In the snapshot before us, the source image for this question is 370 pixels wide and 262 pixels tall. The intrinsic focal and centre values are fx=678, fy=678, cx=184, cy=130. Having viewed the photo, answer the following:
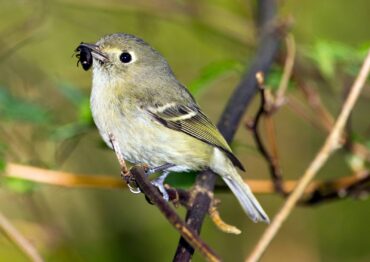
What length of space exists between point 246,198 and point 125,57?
951 mm

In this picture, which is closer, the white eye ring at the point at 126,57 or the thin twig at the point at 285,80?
the thin twig at the point at 285,80

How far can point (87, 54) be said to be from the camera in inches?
131

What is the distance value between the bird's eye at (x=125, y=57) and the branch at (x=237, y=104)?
670 millimetres

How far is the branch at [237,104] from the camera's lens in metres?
2.05

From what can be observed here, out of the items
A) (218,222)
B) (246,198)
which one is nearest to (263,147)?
(246,198)

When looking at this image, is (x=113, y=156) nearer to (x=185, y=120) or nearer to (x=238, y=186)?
(x=185, y=120)

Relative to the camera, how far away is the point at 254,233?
473 cm

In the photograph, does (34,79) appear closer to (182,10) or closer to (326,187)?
(182,10)

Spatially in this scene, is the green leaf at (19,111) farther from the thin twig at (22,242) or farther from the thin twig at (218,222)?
the thin twig at (218,222)

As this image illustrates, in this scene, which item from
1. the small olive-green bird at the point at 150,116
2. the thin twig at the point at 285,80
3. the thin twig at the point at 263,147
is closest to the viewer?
the thin twig at the point at 263,147

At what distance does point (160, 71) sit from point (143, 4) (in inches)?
48.8

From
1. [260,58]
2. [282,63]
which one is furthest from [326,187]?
[282,63]

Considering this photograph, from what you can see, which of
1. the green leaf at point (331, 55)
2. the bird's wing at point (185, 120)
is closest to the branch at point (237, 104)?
the green leaf at point (331, 55)

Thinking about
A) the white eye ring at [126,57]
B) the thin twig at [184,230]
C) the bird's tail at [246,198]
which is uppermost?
the white eye ring at [126,57]
